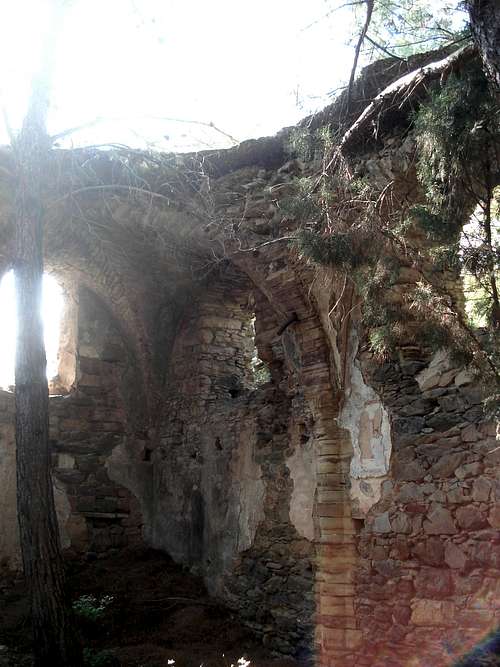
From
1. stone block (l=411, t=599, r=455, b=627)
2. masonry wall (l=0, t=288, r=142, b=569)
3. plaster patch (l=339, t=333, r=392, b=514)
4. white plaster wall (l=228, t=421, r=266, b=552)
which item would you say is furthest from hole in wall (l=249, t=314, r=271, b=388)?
stone block (l=411, t=599, r=455, b=627)

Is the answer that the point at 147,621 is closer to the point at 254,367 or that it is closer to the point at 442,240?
the point at 254,367

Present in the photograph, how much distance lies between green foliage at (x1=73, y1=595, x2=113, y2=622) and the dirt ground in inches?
3.0

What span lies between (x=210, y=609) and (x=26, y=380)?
12.1 feet

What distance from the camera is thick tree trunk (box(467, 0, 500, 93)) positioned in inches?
124

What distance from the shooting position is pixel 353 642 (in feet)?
18.9

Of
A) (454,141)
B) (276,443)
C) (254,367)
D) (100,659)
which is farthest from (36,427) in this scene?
(254,367)

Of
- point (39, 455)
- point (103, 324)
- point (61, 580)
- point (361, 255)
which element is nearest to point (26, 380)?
point (39, 455)

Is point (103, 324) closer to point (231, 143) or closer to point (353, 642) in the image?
point (231, 143)

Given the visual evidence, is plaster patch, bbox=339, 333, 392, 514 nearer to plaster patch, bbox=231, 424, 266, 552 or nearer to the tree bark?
plaster patch, bbox=231, 424, 266, 552

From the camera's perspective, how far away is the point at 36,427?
539 centimetres

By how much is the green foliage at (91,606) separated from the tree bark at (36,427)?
1.98m

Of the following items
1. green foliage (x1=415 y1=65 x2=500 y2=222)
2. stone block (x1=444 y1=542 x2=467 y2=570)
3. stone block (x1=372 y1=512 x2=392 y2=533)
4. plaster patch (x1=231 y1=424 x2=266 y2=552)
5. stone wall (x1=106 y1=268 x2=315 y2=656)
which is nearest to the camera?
green foliage (x1=415 y1=65 x2=500 y2=222)

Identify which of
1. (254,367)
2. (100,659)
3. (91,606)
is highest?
(254,367)

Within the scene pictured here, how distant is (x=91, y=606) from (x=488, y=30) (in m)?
6.41
